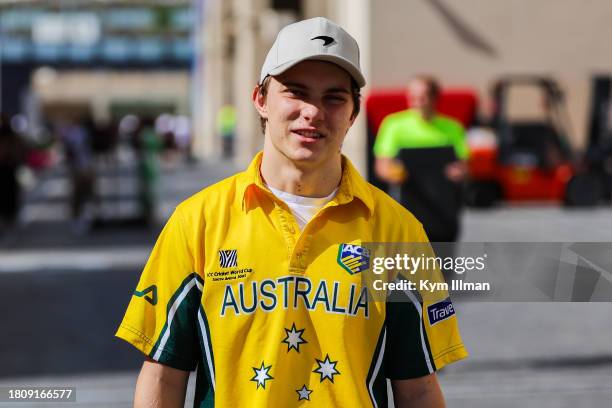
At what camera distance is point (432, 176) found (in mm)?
8242

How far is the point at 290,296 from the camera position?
8.18ft

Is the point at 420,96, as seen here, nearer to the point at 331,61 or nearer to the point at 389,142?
the point at 389,142

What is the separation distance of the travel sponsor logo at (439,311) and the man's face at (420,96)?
5453 millimetres

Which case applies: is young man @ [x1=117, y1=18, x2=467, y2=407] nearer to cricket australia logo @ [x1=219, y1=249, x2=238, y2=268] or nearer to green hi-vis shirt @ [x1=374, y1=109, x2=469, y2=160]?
cricket australia logo @ [x1=219, y1=249, x2=238, y2=268]

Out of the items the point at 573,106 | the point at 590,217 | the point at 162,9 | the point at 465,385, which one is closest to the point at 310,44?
the point at 465,385

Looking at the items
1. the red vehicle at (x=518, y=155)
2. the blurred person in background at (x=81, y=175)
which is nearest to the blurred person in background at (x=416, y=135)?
the blurred person in background at (x=81, y=175)

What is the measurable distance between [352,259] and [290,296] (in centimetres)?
16

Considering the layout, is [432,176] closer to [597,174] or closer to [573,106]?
[597,174]

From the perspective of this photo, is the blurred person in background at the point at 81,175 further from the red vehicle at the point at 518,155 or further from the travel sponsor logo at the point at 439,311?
the travel sponsor logo at the point at 439,311

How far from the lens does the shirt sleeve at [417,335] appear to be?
263 cm

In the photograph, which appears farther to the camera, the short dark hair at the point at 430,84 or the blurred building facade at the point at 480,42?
the blurred building facade at the point at 480,42

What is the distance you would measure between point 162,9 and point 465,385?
90.1 m

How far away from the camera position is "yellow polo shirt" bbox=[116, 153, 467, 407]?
249 cm

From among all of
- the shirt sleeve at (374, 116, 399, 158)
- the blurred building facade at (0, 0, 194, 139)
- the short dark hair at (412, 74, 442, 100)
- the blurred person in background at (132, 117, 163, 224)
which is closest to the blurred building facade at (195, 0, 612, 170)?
the blurred person in background at (132, 117, 163, 224)
